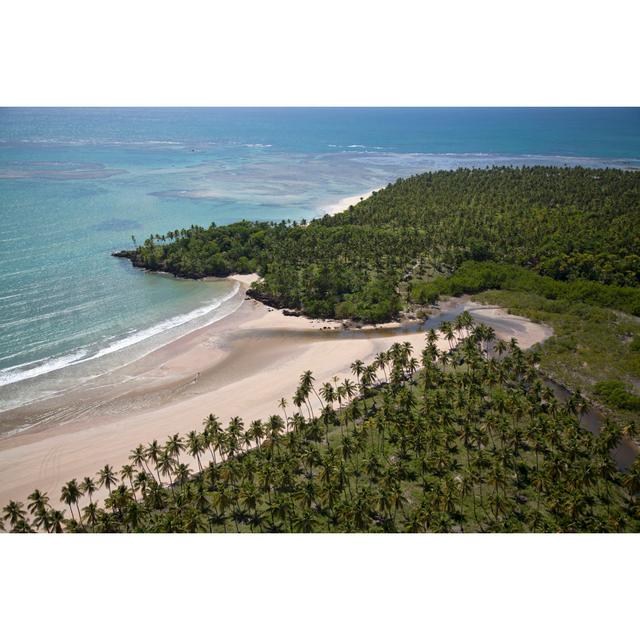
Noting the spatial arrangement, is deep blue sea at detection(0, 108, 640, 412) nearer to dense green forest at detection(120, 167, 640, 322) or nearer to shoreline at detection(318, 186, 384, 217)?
shoreline at detection(318, 186, 384, 217)

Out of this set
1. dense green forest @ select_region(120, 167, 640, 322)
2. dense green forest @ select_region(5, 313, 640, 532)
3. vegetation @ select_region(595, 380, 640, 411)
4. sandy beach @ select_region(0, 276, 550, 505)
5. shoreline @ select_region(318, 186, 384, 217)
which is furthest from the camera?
shoreline @ select_region(318, 186, 384, 217)

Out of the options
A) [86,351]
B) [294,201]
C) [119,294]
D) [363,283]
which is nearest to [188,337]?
[86,351]

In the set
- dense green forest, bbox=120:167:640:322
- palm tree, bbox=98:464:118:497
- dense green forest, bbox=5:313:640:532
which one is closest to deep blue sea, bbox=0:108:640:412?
dense green forest, bbox=120:167:640:322

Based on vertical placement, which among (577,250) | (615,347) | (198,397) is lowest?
(198,397)

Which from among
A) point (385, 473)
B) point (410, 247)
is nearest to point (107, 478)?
point (385, 473)

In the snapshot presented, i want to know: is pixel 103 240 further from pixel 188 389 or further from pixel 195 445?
pixel 195 445

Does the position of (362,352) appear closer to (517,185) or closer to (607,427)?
(607,427)
